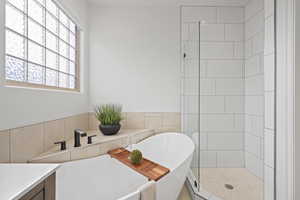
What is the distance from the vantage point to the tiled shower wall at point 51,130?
112 centimetres

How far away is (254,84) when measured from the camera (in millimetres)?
1890

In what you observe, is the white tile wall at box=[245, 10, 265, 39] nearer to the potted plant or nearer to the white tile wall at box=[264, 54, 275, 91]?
the white tile wall at box=[264, 54, 275, 91]

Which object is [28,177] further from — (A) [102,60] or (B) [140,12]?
(B) [140,12]

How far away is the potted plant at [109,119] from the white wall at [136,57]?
0.54 ft

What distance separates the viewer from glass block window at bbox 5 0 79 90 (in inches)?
47.8

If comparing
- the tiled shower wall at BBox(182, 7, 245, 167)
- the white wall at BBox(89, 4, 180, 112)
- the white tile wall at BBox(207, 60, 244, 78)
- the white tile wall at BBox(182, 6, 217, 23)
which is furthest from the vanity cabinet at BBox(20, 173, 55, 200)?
the white tile wall at BBox(182, 6, 217, 23)

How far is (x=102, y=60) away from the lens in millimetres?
2516

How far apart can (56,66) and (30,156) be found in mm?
984

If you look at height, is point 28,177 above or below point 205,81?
below

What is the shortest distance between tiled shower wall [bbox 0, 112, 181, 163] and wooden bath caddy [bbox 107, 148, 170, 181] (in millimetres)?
588

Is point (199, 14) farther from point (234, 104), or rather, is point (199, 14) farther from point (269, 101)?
point (269, 101)

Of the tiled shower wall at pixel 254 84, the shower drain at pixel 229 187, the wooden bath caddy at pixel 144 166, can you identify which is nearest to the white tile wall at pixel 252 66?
the tiled shower wall at pixel 254 84
